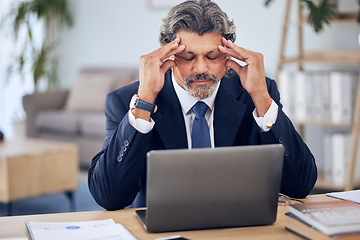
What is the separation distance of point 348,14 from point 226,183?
2.83m

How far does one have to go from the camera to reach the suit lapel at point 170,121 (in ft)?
5.30

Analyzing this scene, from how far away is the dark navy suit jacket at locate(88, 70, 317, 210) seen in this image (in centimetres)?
146

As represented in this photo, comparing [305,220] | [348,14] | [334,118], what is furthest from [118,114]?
[348,14]

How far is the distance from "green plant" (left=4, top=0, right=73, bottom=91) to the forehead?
4.37m

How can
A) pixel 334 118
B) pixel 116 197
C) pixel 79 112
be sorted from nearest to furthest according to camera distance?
pixel 116 197 → pixel 334 118 → pixel 79 112

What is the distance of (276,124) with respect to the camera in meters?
1.50

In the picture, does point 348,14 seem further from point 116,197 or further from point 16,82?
point 16,82

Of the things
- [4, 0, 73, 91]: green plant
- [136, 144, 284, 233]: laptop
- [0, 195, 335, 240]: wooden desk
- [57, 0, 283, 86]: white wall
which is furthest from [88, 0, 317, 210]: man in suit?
[4, 0, 73, 91]: green plant

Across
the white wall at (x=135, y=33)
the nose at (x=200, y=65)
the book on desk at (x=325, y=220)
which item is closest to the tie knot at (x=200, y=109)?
the nose at (x=200, y=65)

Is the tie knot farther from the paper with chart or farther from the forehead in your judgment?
the paper with chart

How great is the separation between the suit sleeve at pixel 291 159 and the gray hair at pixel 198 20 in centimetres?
33

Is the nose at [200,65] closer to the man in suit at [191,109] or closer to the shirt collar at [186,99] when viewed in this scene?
the man in suit at [191,109]

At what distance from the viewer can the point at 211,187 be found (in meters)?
1.12

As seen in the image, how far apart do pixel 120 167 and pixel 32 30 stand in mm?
5078
